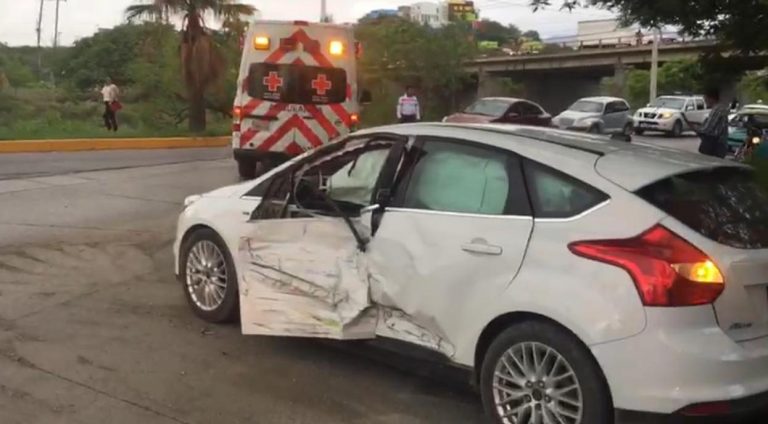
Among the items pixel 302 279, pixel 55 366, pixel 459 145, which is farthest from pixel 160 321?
pixel 459 145

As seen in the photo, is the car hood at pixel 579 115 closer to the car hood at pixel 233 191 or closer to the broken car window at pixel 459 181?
the car hood at pixel 233 191

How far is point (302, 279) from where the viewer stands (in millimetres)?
5293

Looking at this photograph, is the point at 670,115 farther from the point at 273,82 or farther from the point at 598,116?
the point at 273,82

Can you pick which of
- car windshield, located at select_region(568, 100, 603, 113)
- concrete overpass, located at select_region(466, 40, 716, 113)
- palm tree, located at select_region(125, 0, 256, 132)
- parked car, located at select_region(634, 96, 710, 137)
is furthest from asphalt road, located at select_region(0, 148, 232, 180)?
concrete overpass, located at select_region(466, 40, 716, 113)

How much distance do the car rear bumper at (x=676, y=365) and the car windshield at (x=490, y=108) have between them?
2324 cm

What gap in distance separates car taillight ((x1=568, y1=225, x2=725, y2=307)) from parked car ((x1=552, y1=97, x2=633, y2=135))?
97.8 ft

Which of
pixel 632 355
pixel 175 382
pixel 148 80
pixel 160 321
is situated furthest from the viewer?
pixel 148 80

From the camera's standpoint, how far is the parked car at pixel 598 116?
1339 inches

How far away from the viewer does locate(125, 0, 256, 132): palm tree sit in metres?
26.1

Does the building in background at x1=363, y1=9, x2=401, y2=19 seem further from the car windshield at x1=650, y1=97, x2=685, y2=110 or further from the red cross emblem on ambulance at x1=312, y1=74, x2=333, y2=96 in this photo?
the red cross emblem on ambulance at x1=312, y1=74, x2=333, y2=96

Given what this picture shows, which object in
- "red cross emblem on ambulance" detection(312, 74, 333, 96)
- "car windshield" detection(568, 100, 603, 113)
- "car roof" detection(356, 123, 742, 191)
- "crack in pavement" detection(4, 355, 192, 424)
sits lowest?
"crack in pavement" detection(4, 355, 192, 424)

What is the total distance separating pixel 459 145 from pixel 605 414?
166 cm

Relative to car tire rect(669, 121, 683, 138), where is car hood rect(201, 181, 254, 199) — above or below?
above

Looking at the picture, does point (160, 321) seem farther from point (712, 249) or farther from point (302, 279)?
point (712, 249)
